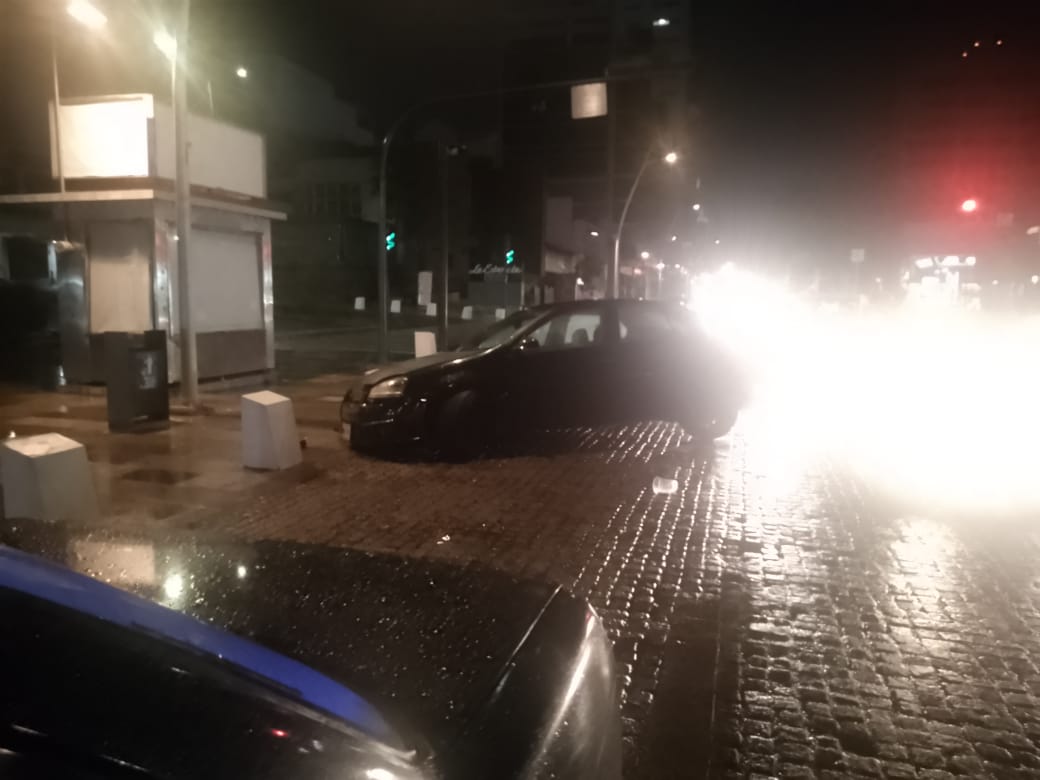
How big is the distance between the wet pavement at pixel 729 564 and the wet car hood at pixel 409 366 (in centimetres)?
92

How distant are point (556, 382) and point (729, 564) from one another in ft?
13.5

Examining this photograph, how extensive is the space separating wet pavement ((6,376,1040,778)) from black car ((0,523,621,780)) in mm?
1332

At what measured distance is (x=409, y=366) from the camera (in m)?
9.55

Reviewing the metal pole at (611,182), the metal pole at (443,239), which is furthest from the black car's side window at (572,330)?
the metal pole at (611,182)

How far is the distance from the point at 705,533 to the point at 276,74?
5263 cm

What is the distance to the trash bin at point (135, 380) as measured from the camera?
423 inches

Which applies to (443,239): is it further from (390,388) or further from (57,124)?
(390,388)

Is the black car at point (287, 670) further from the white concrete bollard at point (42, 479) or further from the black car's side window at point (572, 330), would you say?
the black car's side window at point (572, 330)

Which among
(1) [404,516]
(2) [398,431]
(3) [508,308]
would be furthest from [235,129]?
(3) [508,308]

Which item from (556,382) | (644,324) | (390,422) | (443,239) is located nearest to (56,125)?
(443,239)

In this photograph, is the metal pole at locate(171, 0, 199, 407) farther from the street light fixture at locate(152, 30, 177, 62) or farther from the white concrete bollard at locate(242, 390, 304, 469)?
the white concrete bollard at locate(242, 390, 304, 469)

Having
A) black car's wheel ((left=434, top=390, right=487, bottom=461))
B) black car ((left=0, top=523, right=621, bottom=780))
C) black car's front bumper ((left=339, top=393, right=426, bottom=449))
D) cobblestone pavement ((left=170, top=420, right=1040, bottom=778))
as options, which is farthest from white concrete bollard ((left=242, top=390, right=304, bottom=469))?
black car ((left=0, top=523, right=621, bottom=780))

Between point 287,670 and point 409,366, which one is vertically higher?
point 409,366

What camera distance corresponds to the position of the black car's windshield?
10.1m
